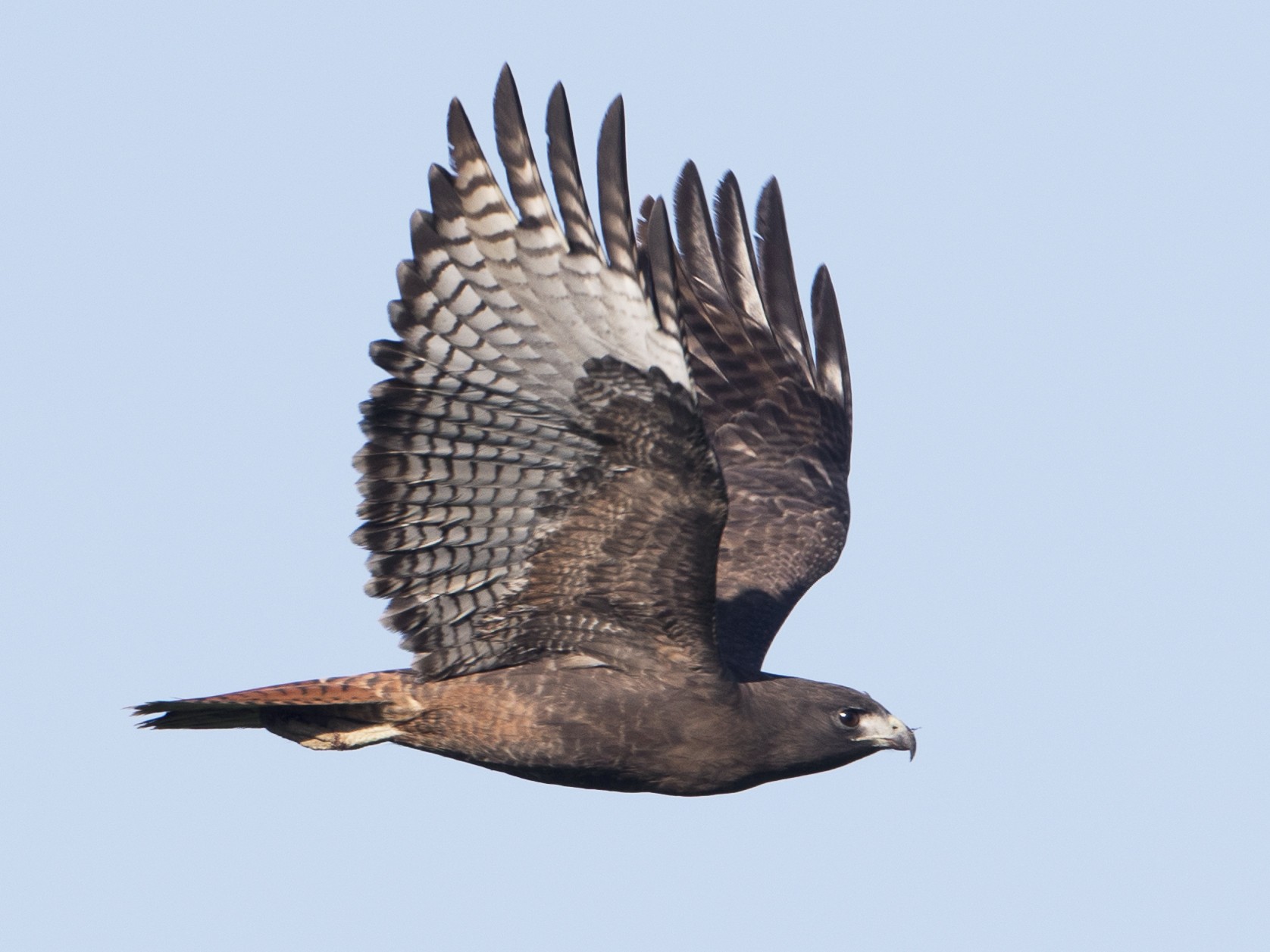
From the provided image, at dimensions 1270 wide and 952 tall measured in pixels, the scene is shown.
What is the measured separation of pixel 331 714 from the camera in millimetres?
9367

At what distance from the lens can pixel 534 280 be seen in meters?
7.95

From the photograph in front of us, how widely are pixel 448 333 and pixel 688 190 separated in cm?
413

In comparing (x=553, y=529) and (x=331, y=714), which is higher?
(x=553, y=529)

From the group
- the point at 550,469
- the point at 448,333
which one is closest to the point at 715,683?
the point at 550,469

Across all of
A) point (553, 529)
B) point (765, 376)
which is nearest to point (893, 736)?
point (553, 529)

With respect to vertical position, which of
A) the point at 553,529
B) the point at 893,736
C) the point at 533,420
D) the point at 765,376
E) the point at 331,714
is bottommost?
the point at 893,736

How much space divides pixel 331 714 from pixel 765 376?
3.99 m

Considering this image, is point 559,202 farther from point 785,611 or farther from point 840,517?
point 840,517

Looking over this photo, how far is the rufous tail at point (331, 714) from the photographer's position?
30.5 feet

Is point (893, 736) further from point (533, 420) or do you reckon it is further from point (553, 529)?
point (533, 420)

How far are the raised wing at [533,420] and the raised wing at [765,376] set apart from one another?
2.89m

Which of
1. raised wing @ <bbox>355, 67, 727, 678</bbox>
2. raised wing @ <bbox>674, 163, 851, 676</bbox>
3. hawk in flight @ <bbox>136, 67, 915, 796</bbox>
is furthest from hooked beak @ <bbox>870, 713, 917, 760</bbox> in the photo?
raised wing @ <bbox>674, 163, 851, 676</bbox>

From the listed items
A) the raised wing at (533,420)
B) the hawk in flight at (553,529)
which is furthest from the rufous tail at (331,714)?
the raised wing at (533,420)

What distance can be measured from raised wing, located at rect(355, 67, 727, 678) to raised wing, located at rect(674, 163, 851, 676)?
2886mm
